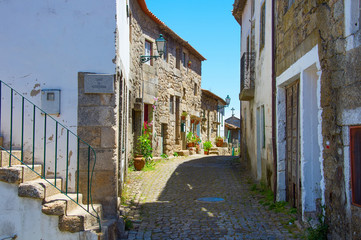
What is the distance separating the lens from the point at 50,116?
5117mm

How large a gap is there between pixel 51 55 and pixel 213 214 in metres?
3.65

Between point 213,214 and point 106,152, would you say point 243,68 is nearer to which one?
point 213,214

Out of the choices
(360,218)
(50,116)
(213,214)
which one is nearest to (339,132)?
(360,218)

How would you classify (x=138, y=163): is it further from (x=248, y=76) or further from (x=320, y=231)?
(x=320, y=231)

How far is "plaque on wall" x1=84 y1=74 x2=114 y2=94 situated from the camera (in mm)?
5441

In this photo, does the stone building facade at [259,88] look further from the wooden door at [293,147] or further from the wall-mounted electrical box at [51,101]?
the wall-mounted electrical box at [51,101]

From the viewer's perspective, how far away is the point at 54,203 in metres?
4.58

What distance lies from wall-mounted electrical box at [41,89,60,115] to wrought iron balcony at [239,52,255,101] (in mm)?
6403

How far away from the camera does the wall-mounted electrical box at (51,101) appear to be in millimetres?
5465

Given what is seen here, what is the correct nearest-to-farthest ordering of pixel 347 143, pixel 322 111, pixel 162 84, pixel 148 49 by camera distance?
pixel 347 143, pixel 322 111, pixel 148 49, pixel 162 84

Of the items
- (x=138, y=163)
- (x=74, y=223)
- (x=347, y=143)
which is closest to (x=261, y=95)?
(x=138, y=163)

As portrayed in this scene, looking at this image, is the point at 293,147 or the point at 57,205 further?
the point at 293,147

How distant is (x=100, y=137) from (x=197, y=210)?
245 cm

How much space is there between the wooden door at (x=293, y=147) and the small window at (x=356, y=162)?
2047 mm
